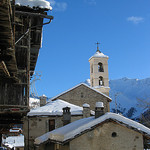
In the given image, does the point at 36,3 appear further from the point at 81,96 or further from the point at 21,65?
the point at 81,96

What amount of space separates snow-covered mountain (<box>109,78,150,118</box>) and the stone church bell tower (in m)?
75.0

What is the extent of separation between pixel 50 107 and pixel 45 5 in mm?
12225

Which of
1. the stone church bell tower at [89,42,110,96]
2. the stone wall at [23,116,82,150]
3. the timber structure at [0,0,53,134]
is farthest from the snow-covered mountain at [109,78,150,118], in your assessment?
the timber structure at [0,0,53,134]

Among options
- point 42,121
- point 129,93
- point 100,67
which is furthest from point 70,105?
point 129,93

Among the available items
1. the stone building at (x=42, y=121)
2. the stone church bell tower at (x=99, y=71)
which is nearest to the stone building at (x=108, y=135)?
the stone building at (x=42, y=121)

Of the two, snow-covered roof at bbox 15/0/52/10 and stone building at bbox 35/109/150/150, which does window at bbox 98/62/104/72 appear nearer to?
snow-covered roof at bbox 15/0/52/10

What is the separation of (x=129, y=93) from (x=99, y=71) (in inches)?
3818

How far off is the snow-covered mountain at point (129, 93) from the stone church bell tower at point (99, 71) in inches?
2953

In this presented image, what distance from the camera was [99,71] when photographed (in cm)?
3500

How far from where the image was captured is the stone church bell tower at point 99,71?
33.9 metres

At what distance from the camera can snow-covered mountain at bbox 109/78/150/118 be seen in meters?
113

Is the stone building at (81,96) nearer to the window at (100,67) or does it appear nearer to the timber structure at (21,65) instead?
the window at (100,67)

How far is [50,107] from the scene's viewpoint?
2216 centimetres

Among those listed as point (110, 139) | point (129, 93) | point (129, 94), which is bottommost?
point (110, 139)
